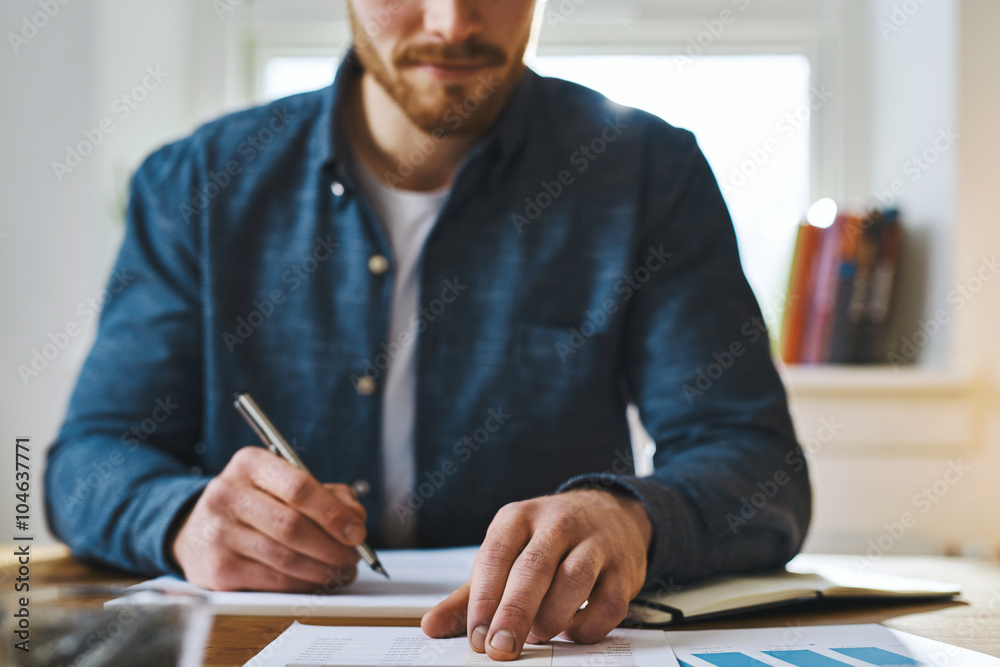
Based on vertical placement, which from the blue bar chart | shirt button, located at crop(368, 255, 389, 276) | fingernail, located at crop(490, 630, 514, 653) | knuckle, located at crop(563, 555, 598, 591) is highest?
shirt button, located at crop(368, 255, 389, 276)

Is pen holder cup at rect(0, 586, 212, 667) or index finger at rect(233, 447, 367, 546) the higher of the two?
Result: pen holder cup at rect(0, 586, 212, 667)

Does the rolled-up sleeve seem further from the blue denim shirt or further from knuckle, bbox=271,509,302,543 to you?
knuckle, bbox=271,509,302,543

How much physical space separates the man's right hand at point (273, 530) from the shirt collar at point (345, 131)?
45 cm

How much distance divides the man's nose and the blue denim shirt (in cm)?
14

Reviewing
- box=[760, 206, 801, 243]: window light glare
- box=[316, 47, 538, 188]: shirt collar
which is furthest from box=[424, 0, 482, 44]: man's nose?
box=[760, 206, 801, 243]: window light glare

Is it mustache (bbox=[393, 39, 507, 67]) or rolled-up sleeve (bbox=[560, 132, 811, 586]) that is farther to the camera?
mustache (bbox=[393, 39, 507, 67])

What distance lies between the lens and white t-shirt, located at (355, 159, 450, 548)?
39.5 inches

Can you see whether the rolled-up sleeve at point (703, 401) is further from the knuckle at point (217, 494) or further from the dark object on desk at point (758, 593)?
the knuckle at point (217, 494)

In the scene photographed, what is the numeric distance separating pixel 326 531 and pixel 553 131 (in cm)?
63

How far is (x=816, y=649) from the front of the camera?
531 mm

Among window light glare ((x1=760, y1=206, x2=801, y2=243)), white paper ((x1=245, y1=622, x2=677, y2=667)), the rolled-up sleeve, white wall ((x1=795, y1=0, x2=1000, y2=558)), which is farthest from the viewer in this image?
window light glare ((x1=760, y1=206, x2=801, y2=243))

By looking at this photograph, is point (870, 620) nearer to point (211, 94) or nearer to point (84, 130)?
point (84, 130)

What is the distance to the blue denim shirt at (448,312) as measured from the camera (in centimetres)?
98

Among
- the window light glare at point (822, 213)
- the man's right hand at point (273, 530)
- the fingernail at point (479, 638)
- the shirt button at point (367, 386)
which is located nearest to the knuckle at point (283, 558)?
the man's right hand at point (273, 530)
